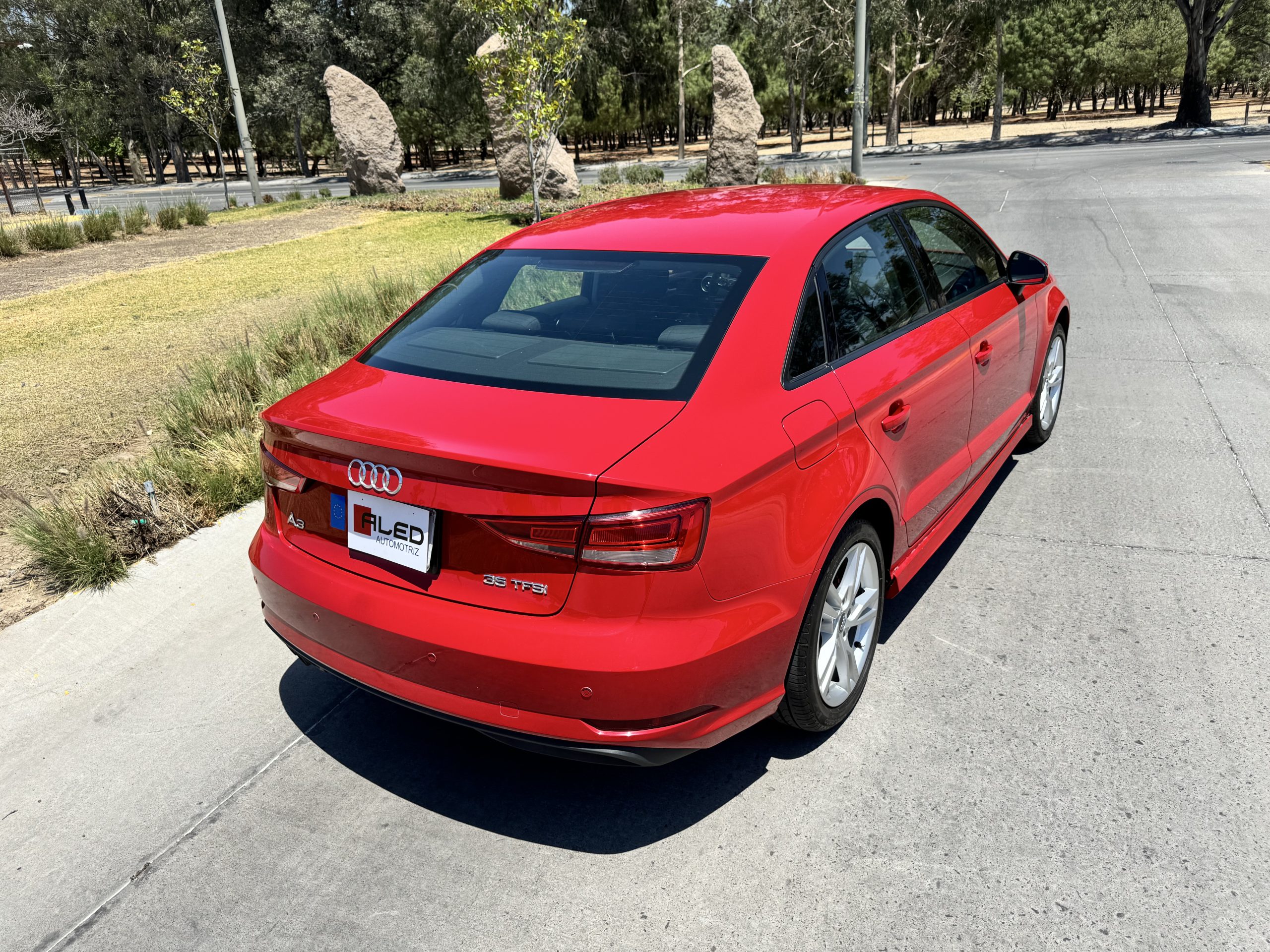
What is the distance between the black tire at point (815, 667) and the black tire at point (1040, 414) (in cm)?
263

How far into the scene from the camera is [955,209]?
451 centimetres

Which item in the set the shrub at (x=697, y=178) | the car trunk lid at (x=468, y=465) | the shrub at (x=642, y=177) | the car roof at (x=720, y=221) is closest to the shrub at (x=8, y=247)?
the shrub at (x=642, y=177)

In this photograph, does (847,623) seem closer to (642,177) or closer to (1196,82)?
(642,177)

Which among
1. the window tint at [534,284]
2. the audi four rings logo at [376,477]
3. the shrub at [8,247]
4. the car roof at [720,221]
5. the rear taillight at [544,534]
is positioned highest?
the car roof at [720,221]

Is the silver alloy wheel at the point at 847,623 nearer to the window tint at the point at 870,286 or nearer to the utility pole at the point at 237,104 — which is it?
the window tint at the point at 870,286

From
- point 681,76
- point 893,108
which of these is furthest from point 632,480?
point 893,108

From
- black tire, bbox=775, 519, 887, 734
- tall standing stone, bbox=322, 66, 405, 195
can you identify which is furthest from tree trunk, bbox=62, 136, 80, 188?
black tire, bbox=775, 519, 887, 734

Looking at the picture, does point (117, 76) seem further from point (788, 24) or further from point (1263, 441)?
point (1263, 441)

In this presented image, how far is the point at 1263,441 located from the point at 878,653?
3.55 meters

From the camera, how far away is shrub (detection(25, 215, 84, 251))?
18500mm

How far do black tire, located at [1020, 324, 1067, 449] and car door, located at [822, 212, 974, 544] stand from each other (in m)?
1.59

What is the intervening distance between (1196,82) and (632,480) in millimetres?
45220

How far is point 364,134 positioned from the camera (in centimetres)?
2694

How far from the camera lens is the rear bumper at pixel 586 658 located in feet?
7.54
